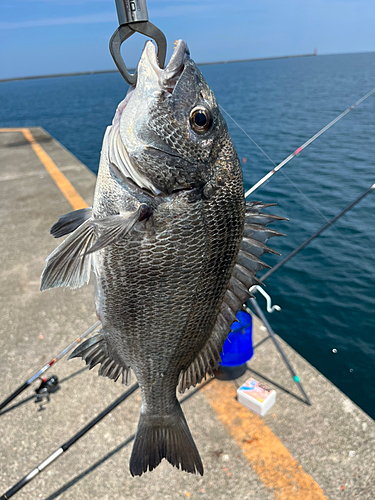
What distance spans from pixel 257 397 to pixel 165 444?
6.43ft

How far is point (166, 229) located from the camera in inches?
67.9

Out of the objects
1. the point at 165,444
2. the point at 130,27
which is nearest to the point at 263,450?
the point at 165,444

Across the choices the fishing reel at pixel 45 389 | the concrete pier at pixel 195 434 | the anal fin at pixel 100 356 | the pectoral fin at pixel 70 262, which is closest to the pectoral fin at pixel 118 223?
the pectoral fin at pixel 70 262

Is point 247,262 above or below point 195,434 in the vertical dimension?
above

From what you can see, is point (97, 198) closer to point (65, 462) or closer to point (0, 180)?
point (65, 462)

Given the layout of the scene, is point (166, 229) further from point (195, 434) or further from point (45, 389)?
point (45, 389)

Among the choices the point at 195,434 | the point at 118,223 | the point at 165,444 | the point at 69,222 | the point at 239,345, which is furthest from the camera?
the point at 239,345

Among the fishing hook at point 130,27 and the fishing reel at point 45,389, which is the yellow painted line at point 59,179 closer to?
the fishing reel at point 45,389

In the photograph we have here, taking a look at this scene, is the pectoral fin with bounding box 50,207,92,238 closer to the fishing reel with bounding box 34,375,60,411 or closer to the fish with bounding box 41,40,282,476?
the fish with bounding box 41,40,282,476

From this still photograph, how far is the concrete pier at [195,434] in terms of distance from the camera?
3.29m

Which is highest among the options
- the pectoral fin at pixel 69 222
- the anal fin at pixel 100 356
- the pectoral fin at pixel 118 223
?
the pectoral fin at pixel 118 223

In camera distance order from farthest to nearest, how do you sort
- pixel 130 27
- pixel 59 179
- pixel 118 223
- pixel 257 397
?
1. pixel 59 179
2. pixel 257 397
3. pixel 118 223
4. pixel 130 27

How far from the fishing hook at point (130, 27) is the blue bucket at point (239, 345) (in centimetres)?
312

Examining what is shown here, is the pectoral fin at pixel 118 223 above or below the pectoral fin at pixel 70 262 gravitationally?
above
